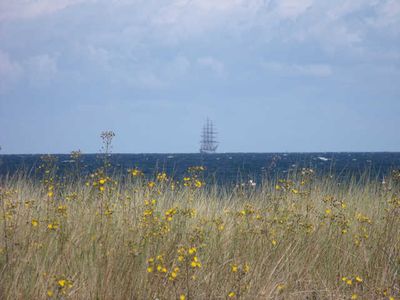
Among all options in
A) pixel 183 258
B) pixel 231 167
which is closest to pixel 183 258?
pixel 183 258

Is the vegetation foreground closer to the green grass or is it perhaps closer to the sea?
the green grass

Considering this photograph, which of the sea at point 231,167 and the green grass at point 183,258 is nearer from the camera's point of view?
the green grass at point 183,258

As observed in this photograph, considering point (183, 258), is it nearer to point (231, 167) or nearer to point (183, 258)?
point (183, 258)

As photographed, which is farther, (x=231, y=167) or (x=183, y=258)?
(x=231, y=167)

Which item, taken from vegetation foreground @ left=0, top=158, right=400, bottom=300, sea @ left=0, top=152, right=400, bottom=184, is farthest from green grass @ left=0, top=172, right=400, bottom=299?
sea @ left=0, top=152, right=400, bottom=184

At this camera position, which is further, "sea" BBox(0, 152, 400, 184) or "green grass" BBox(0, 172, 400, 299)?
"sea" BBox(0, 152, 400, 184)

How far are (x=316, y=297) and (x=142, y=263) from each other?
1.43 m

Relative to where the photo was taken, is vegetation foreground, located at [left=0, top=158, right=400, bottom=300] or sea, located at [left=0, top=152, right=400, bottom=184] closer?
vegetation foreground, located at [left=0, top=158, right=400, bottom=300]

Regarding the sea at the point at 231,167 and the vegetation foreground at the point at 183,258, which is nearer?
the vegetation foreground at the point at 183,258

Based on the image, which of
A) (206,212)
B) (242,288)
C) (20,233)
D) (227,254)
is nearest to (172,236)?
(227,254)

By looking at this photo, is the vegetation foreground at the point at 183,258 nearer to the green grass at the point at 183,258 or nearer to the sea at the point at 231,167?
the green grass at the point at 183,258

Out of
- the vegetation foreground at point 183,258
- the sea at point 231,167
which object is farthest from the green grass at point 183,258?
the sea at point 231,167

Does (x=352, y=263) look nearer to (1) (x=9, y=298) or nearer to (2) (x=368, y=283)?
(2) (x=368, y=283)

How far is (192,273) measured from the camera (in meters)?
4.24
